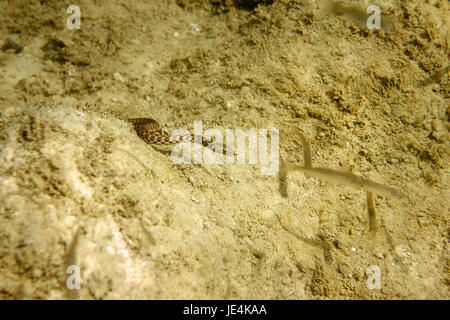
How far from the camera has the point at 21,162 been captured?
1.75 meters

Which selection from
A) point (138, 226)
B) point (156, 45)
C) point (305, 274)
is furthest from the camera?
point (156, 45)

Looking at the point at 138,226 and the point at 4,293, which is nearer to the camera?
the point at 4,293

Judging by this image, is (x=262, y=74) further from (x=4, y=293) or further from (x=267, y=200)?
(x=4, y=293)

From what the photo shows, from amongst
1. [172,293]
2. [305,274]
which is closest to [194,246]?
[172,293]

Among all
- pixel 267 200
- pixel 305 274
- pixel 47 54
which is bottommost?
pixel 305 274

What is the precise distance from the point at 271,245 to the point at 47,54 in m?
4.30

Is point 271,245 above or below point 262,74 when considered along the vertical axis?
below

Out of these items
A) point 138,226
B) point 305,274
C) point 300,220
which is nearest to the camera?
point 138,226

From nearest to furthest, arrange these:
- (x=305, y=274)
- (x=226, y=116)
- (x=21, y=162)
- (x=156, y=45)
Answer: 1. (x=21, y=162)
2. (x=305, y=274)
3. (x=226, y=116)
4. (x=156, y=45)

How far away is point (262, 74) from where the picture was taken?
3.30 m

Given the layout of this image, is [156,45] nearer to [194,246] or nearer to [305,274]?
[194,246]

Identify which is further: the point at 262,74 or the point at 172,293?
the point at 262,74

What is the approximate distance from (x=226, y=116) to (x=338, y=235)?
5.78 ft

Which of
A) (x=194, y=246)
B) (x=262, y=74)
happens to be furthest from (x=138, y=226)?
(x=262, y=74)
